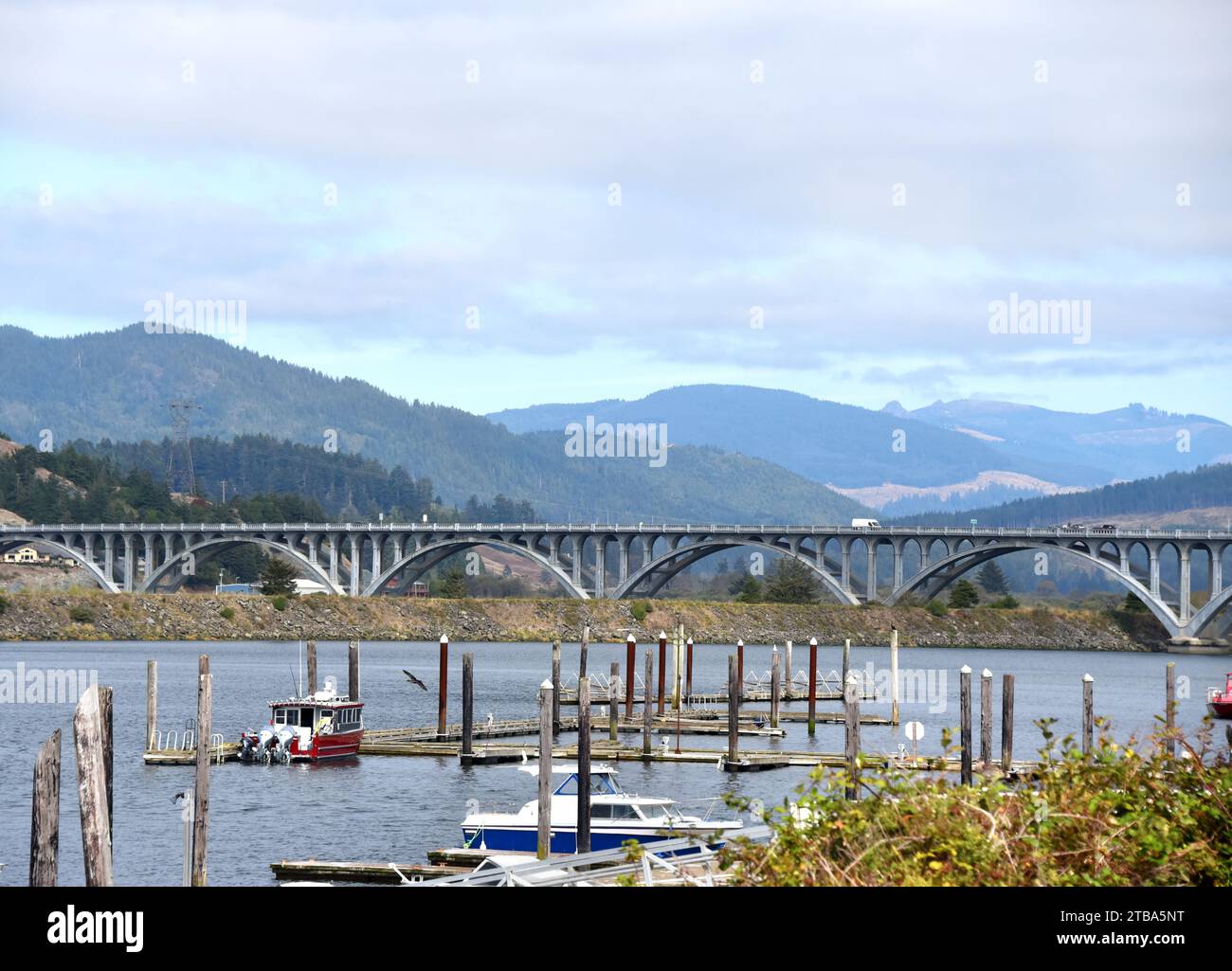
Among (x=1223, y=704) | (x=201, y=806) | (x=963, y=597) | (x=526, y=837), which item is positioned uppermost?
(x=963, y=597)

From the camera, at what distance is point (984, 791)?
50.6ft

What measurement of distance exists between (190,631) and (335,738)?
8971cm

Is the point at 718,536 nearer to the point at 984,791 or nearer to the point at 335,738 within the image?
the point at 335,738

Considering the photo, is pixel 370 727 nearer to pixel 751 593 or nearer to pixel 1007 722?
pixel 1007 722

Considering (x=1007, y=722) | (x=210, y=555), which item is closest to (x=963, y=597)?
(x=210, y=555)

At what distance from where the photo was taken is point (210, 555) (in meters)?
179

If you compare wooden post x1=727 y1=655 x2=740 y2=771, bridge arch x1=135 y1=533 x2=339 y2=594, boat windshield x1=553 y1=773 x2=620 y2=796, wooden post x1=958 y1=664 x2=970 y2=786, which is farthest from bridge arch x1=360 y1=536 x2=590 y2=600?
boat windshield x1=553 y1=773 x2=620 y2=796

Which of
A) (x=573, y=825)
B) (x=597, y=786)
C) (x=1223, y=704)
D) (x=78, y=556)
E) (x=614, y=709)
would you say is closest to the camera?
(x=573, y=825)

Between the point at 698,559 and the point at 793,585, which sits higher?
the point at 698,559

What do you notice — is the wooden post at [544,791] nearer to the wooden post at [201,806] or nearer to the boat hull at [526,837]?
the boat hull at [526,837]

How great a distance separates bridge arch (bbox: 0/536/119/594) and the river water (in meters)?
43.1

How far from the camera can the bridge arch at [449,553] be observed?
164 metres

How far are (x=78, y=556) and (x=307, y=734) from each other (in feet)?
436
